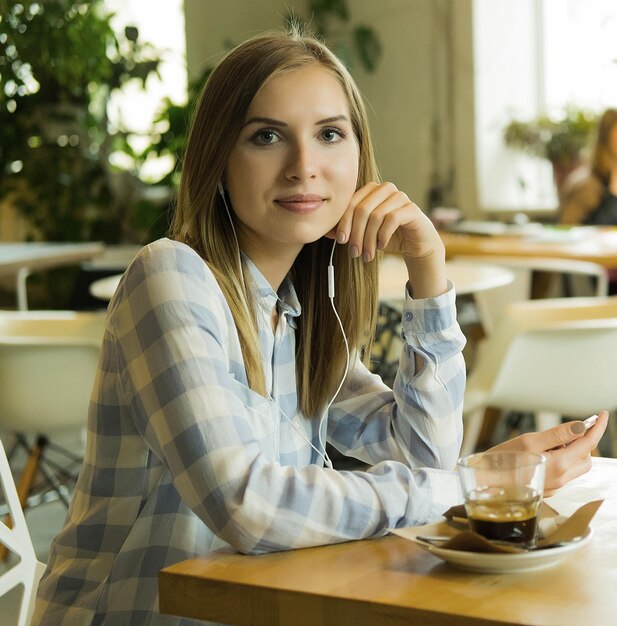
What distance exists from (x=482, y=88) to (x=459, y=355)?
6.42m

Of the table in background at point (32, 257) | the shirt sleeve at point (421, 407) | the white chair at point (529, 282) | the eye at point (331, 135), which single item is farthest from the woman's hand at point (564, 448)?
the table in background at point (32, 257)

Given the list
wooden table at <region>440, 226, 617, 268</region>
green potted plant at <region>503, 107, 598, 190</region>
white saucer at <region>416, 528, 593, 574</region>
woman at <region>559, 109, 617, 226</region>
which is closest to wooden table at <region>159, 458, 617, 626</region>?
white saucer at <region>416, 528, 593, 574</region>

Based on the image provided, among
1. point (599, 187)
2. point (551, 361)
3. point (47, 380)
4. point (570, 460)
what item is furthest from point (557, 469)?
point (599, 187)

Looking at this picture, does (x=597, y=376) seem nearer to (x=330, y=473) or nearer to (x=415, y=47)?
(x=330, y=473)

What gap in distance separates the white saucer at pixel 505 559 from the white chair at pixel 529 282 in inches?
119

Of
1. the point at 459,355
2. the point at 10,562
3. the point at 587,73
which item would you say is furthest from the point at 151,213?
the point at 459,355

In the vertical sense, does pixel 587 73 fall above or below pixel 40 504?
above

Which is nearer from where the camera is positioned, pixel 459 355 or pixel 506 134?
pixel 459 355

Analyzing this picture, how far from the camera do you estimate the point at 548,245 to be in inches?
195

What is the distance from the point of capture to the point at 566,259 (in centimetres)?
468

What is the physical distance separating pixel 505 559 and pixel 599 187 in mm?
5329

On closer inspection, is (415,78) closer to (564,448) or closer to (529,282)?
(529,282)

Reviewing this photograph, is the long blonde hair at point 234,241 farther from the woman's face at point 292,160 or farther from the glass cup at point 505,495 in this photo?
the glass cup at point 505,495

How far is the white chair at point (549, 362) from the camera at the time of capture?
3.35 m
